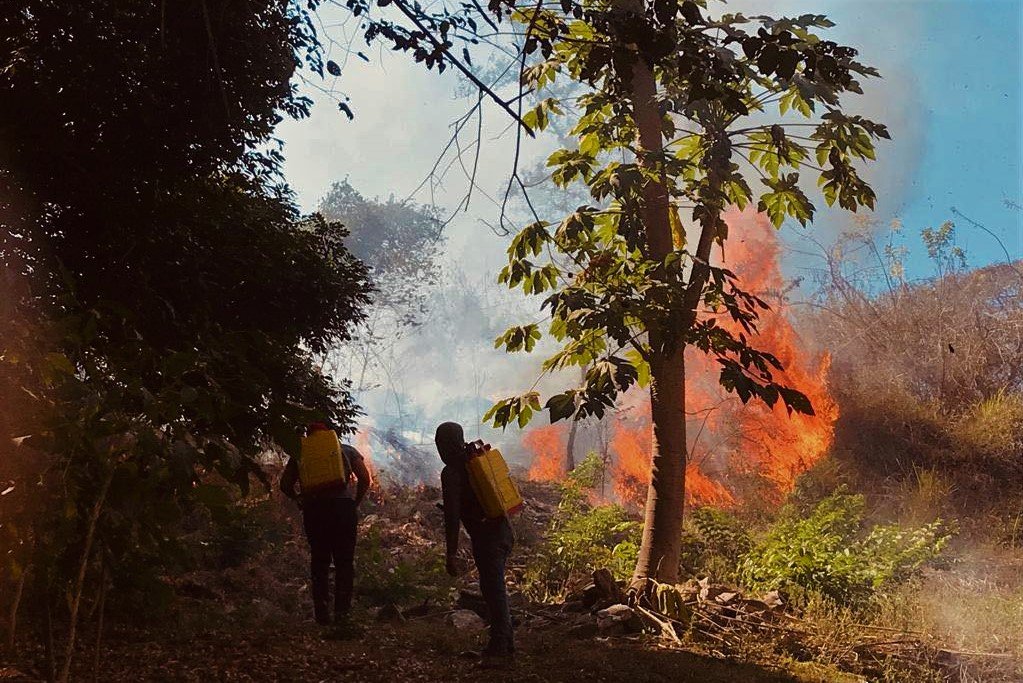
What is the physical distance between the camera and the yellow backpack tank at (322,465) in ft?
20.8

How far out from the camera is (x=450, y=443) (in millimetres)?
5582

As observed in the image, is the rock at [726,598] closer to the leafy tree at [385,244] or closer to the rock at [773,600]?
the rock at [773,600]

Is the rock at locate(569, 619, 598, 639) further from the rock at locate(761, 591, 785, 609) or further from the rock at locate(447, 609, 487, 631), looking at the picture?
the rock at locate(761, 591, 785, 609)

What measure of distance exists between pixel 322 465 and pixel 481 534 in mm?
1604

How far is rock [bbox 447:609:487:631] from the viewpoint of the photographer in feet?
23.7

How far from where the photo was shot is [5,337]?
288cm

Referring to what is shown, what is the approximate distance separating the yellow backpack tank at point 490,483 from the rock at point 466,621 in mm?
2209

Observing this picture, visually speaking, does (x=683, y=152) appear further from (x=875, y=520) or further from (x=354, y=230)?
(x=354, y=230)

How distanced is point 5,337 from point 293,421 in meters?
1.59

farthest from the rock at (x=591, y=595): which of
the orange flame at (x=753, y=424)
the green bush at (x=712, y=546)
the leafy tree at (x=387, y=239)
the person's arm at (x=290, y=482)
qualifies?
the leafy tree at (x=387, y=239)

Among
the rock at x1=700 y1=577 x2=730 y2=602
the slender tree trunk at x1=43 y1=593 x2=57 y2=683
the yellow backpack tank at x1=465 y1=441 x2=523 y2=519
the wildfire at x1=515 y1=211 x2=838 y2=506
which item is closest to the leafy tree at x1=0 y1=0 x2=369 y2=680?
the slender tree trunk at x1=43 y1=593 x2=57 y2=683

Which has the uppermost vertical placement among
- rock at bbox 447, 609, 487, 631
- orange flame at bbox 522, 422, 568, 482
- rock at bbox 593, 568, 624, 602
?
orange flame at bbox 522, 422, 568, 482

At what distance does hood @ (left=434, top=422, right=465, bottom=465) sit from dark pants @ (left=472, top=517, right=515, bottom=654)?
494 millimetres

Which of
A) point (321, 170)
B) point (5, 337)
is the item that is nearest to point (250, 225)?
point (5, 337)
